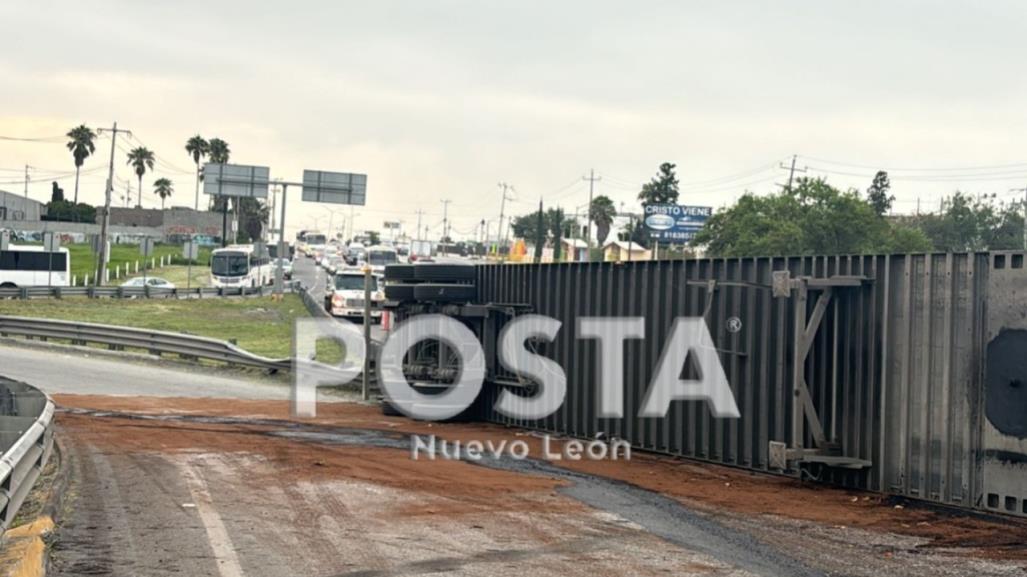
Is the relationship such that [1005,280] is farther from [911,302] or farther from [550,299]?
[550,299]

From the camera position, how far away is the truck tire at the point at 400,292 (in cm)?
2028

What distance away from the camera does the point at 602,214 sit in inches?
5591

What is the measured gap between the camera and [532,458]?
1473cm

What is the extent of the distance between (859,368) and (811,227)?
63.1 meters

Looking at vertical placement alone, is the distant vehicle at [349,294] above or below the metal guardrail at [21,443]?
above

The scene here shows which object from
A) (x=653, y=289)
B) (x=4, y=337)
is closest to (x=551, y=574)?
(x=653, y=289)

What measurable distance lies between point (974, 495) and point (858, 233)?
62748 millimetres

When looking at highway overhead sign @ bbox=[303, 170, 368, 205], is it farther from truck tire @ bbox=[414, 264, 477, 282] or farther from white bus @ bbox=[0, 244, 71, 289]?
truck tire @ bbox=[414, 264, 477, 282]

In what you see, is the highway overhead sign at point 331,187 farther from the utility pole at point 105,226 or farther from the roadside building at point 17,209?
the roadside building at point 17,209

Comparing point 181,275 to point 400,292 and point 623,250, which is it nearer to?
point 623,250

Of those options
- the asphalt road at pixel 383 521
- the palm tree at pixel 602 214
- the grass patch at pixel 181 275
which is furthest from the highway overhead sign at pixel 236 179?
the palm tree at pixel 602 214

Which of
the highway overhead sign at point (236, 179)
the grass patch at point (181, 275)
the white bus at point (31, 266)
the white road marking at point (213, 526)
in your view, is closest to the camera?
the white road marking at point (213, 526)

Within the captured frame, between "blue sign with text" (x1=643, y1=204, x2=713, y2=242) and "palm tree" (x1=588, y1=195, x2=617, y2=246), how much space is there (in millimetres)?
38185

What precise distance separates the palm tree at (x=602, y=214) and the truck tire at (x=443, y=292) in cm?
12181
